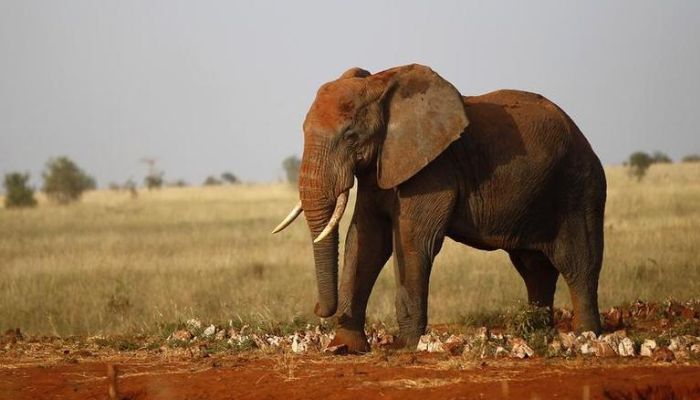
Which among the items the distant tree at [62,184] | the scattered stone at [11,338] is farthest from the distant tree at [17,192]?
the scattered stone at [11,338]

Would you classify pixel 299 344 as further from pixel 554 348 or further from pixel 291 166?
pixel 291 166

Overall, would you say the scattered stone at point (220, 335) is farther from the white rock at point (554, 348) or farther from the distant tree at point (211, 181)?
the distant tree at point (211, 181)

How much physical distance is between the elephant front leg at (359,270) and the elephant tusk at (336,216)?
0.73m

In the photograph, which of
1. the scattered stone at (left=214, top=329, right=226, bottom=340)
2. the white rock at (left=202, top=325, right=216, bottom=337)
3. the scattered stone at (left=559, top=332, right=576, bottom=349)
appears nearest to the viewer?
the scattered stone at (left=559, top=332, right=576, bottom=349)

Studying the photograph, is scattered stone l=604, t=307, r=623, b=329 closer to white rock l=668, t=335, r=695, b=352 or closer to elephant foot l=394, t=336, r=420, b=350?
white rock l=668, t=335, r=695, b=352

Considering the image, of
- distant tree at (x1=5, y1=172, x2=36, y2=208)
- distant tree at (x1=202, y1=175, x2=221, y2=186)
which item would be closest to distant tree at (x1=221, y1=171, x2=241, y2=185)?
distant tree at (x1=202, y1=175, x2=221, y2=186)

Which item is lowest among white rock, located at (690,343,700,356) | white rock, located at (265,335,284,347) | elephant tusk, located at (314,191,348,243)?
white rock, located at (265,335,284,347)

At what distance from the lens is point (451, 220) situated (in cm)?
981

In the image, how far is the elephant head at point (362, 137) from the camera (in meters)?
9.10

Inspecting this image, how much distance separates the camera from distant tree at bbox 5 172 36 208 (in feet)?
147

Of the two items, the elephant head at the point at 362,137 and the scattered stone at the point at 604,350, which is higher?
the elephant head at the point at 362,137

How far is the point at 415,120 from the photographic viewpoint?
953 centimetres

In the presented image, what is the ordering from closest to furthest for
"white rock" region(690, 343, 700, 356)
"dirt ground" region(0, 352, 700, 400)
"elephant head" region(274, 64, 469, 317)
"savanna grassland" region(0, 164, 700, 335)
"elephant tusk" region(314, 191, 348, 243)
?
"dirt ground" region(0, 352, 700, 400), "white rock" region(690, 343, 700, 356), "elephant tusk" region(314, 191, 348, 243), "elephant head" region(274, 64, 469, 317), "savanna grassland" region(0, 164, 700, 335)

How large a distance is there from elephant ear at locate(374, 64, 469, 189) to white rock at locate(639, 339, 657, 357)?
90.1 inches
